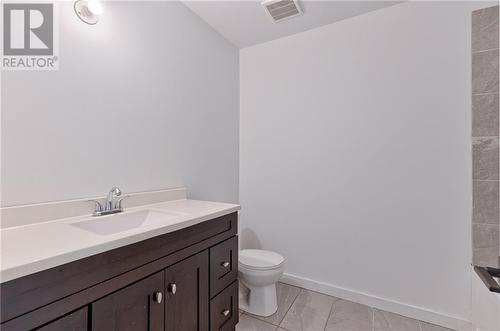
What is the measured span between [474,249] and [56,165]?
2507 mm

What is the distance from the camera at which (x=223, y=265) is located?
1.25 metres

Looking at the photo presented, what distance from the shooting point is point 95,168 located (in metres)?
1.22

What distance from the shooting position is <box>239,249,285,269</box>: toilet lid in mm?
1668

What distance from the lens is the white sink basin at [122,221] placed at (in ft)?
3.52

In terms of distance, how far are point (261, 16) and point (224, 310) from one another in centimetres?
217

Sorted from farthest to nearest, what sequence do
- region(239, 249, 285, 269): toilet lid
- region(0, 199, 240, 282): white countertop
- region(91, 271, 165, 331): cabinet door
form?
region(239, 249, 285, 269): toilet lid → region(91, 271, 165, 331): cabinet door → region(0, 199, 240, 282): white countertop

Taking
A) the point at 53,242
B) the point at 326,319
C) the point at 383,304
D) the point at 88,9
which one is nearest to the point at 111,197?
the point at 53,242

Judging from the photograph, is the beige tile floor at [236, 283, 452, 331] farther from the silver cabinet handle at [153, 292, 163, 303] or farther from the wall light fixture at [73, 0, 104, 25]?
the wall light fixture at [73, 0, 104, 25]

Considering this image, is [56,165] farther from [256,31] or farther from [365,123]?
[365,123]

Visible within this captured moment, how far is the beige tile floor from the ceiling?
236 centimetres

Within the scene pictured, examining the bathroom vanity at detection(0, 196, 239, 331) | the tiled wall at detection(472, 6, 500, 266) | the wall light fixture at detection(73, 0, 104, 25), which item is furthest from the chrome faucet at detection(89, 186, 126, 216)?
the tiled wall at detection(472, 6, 500, 266)

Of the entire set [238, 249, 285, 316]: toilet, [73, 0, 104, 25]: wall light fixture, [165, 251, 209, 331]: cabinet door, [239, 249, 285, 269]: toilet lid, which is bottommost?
[238, 249, 285, 316]: toilet

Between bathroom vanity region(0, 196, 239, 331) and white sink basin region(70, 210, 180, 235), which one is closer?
bathroom vanity region(0, 196, 239, 331)

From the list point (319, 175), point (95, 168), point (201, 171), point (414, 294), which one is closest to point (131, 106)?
point (95, 168)
